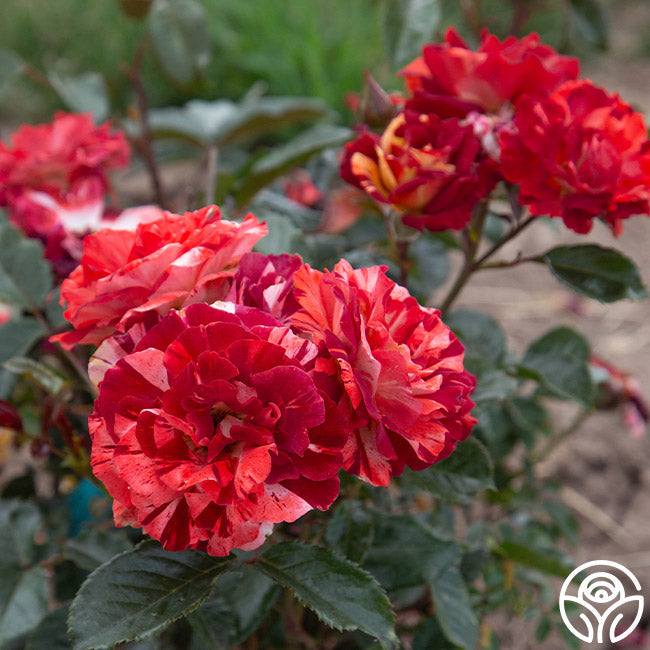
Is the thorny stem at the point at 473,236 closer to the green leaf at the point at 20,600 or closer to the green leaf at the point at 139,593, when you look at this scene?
the green leaf at the point at 139,593

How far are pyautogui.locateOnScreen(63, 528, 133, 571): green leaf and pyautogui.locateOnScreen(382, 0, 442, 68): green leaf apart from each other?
0.56 metres

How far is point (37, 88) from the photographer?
3.22m

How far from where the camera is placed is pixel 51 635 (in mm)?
566

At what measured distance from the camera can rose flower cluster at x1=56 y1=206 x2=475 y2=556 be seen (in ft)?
1.09

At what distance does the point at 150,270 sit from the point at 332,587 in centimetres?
21

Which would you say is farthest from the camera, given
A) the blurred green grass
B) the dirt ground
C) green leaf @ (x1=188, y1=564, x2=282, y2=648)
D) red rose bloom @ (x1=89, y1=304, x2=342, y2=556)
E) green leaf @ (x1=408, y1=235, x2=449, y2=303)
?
the blurred green grass

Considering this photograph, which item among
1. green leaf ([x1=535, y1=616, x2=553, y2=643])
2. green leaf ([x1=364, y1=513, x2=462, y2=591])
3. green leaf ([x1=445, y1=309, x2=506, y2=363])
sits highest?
green leaf ([x1=445, y1=309, x2=506, y2=363])

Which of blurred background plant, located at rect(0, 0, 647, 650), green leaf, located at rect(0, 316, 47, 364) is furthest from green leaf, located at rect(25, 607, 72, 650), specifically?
green leaf, located at rect(0, 316, 47, 364)

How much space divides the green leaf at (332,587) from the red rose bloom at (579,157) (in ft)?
0.92

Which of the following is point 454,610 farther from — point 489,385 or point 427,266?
point 427,266

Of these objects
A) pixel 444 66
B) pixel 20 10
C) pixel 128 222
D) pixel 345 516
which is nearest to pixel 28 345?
pixel 128 222

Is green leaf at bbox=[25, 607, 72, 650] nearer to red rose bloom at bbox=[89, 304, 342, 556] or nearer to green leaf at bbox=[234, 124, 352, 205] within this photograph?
red rose bloom at bbox=[89, 304, 342, 556]

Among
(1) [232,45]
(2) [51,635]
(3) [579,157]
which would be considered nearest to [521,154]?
(3) [579,157]

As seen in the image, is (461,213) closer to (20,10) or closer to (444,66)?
(444,66)
